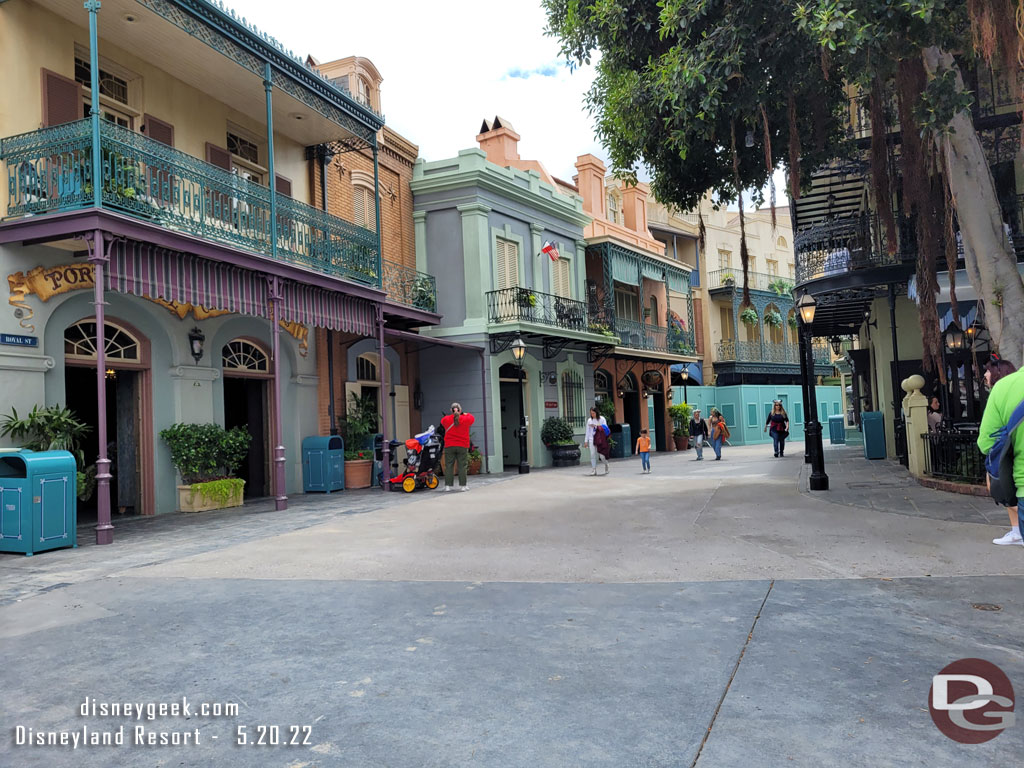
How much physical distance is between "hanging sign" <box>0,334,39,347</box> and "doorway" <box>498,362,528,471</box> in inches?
492

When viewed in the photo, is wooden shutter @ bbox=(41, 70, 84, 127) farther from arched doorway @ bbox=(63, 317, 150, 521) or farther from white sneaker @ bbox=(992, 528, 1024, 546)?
white sneaker @ bbox=(992, 528, 1024, 546)

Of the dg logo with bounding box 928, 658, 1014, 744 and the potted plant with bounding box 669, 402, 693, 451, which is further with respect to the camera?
the potted plant with bounding box 669, 402, 693, 451

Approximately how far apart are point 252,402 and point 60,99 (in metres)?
6.21

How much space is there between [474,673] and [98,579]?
14.8 feet

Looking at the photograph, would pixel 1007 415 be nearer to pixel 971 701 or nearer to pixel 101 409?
pixel 971 701

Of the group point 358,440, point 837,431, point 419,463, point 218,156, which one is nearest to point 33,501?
point 419,463

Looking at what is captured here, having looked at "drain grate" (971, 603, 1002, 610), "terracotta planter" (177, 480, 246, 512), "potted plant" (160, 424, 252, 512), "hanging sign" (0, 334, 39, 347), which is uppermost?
"hanging sign" (0, 334, 39, 347)

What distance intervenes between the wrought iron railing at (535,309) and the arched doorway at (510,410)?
150cm

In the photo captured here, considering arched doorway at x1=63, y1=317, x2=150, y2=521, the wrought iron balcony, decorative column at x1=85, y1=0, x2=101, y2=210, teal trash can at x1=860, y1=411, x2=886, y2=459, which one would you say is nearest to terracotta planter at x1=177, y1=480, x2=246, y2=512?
arched doorway at x1=63, y1=317, x2=150, y2=521

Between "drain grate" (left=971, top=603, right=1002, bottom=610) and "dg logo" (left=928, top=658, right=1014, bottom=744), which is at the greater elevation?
"dg logo" (left=928, top=658, right=1014, bottom=744)

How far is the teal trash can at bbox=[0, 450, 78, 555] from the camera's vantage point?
27.4ft

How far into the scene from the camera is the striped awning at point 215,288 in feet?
32.9

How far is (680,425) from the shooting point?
30078mm

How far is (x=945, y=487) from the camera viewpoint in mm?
11102
